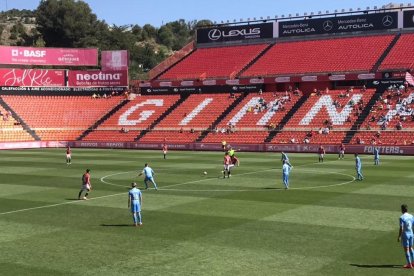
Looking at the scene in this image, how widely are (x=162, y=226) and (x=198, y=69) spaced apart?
66.3 metres

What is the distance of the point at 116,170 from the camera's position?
41.7 m

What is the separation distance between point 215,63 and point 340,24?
2053cm

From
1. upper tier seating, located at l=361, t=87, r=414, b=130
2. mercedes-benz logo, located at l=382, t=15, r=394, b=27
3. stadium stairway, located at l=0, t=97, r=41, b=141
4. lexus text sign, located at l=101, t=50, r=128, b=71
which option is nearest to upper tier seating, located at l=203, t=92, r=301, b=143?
upper tier seating, located at l=361, t=87, r=414, b=130

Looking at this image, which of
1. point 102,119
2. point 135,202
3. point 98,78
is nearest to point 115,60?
point 98,78

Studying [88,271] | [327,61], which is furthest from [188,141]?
[88,271]

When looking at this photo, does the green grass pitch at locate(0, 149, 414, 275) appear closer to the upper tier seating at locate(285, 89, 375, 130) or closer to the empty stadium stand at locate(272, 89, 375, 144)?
the empty stadium stand at locate(272, 89, 375, 144)

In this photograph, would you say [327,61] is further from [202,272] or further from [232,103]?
[202,272]

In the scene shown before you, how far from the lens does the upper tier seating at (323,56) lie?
2886 inches

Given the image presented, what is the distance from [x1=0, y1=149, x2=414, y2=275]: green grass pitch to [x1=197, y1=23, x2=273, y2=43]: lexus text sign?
53.8 meters

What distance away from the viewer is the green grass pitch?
50.3ft

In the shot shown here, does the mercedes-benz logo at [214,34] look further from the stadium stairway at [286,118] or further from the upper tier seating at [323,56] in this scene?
the stadium stairway at [286,118]

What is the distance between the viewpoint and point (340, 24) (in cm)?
8100

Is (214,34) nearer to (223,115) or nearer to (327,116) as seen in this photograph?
(223,115)

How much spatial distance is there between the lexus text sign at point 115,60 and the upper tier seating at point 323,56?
20092 mm
